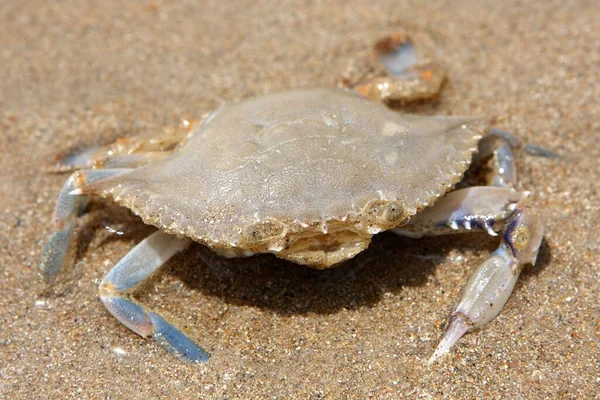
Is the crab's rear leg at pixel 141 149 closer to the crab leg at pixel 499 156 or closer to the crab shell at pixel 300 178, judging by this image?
the crab shell at pixel 300 178

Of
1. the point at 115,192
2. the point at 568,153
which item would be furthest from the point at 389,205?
the point at 568,153

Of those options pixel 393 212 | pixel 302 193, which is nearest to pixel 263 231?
pixel 302 193

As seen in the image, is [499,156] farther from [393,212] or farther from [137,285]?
[137,285]

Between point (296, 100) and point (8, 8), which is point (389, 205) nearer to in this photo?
point (296, 100)

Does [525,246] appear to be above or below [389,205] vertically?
below

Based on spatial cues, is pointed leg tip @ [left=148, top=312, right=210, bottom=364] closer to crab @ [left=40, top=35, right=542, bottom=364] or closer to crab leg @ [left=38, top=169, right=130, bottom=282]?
crab @ [left=40, top=35, right=542, bottom=364]
